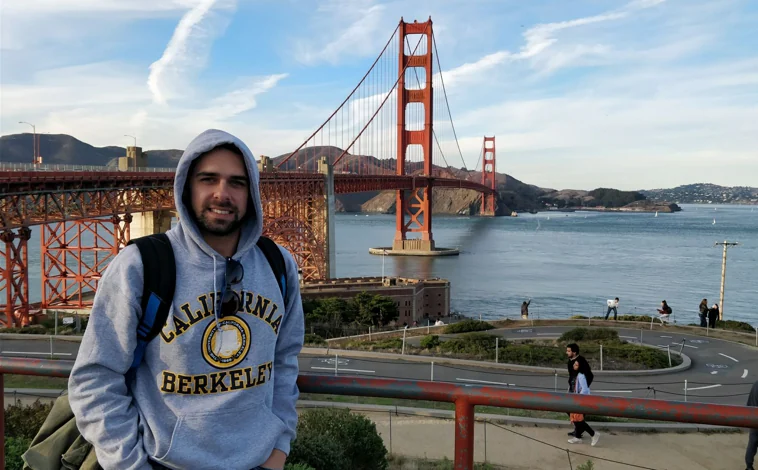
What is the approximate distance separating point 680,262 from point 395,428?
2356 inches

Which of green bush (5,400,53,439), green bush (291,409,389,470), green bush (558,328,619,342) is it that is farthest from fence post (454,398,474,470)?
green bush (558,328,619,342)

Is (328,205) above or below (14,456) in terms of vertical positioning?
above

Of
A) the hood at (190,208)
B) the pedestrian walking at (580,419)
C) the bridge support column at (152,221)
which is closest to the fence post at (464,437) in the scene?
the hood at (190,208)

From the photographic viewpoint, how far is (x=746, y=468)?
510 cm

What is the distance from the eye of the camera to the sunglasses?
1792 mm

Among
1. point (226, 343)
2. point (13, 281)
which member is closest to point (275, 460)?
point (226, 343)

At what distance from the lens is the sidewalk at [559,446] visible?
18.4 feet

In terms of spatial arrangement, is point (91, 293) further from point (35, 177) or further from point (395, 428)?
point (395, 428)

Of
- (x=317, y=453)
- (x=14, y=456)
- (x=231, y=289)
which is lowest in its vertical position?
(x=317, y=453)

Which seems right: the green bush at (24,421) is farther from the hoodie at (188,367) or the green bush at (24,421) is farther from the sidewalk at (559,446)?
the sidewalk at (559,446)

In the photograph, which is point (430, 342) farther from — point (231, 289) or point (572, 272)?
point (572, 272)

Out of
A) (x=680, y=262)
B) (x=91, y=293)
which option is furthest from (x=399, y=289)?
(x=680, y=262)

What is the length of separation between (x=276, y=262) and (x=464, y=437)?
764mm

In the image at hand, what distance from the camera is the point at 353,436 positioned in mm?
4891
